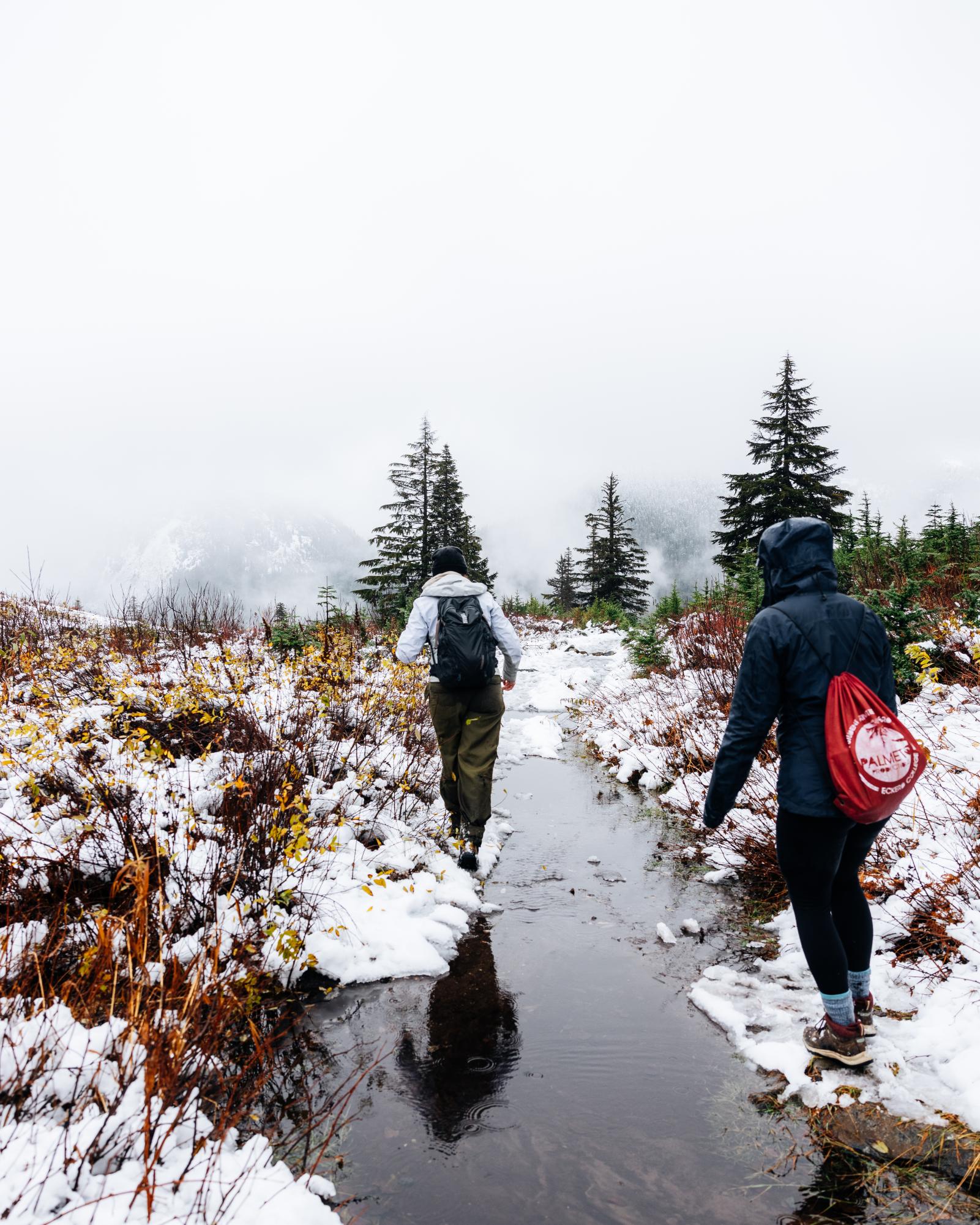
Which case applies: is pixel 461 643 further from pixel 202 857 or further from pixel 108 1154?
pixel 108 1154

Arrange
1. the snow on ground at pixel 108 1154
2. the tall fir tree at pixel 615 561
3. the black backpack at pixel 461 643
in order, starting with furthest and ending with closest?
the tall fir tree at pixel 615 561
the black backpack at pixel 461 643
the snow on ground at pixel 108 1154

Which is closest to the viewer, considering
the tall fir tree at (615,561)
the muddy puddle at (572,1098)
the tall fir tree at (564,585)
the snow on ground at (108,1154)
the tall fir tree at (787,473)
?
the snow on ground at (108,1154)

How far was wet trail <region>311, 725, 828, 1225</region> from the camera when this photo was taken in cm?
227

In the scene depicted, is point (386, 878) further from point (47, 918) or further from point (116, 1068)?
point (116, 1068)

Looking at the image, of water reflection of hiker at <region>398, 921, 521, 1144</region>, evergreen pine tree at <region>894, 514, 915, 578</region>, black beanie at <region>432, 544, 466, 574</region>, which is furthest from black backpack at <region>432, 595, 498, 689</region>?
evergreen pine tree at <region>894, 514, 915, 578</region>

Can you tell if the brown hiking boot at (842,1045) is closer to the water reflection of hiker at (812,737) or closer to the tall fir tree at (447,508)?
the water reflection of hiker at (812,737)

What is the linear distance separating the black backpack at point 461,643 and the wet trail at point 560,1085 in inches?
67.4

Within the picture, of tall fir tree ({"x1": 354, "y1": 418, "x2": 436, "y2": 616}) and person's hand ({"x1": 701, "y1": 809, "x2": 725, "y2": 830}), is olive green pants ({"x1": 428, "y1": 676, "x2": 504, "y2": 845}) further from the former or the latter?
tall fir tree ({"x1": 354, "y1": 418, "x2": 436, "y2": 616})

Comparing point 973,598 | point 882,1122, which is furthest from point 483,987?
point 973,598

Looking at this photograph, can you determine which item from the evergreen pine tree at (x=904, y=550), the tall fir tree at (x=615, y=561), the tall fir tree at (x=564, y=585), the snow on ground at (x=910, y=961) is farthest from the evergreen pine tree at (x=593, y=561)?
the snow on ground at (x=910, y=961)

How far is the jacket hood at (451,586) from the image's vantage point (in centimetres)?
502

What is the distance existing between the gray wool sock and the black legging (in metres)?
0.02

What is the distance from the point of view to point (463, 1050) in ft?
10.3

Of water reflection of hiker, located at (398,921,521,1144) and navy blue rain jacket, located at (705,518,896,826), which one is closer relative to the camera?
navy blue rain jacket, located at (705,518,896,826)
